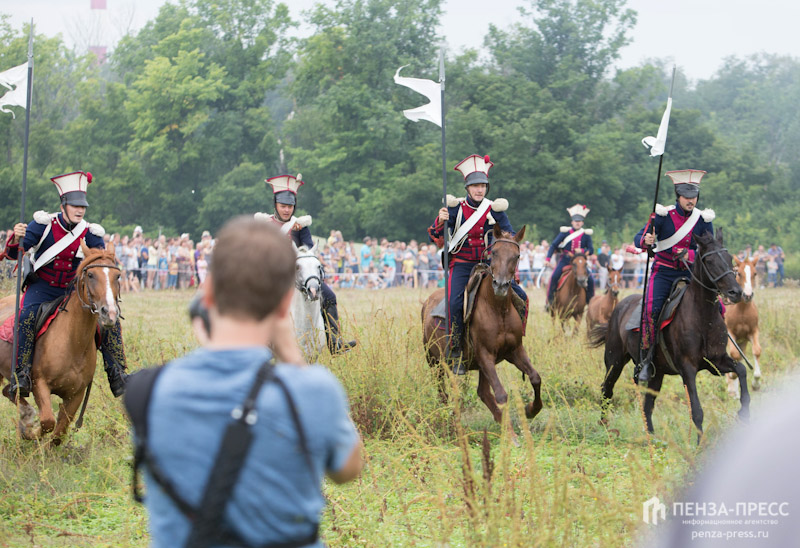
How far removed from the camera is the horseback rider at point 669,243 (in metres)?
9.73

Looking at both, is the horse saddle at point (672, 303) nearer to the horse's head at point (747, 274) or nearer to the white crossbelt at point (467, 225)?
the white crossbelt at point (467, 225)

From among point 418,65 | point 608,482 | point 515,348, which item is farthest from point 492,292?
point 418,65

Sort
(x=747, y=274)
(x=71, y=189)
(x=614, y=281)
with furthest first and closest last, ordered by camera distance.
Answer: (x=614, y=281) → (x=747, y=274) → (x=71, y=189)

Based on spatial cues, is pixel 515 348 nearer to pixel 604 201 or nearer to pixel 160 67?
pixel 604 201

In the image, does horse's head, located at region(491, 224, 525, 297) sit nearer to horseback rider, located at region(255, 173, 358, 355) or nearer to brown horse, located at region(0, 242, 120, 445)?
horseback rider, located at region(255, 173, 358, 355)

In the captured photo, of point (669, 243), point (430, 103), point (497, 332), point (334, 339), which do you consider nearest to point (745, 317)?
point (669, 243)

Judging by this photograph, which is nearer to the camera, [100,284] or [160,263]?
[100,284]

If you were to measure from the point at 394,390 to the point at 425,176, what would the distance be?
38.6 meters

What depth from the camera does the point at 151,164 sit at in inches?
2083

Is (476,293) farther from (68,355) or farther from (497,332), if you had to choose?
(68,355)

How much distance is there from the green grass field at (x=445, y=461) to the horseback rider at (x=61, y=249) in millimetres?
618

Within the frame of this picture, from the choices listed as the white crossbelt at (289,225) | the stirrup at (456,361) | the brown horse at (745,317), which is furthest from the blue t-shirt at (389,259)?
the stirrup at (456,361)

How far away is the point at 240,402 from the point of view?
7.86 ft

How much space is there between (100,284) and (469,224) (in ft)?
12.9
